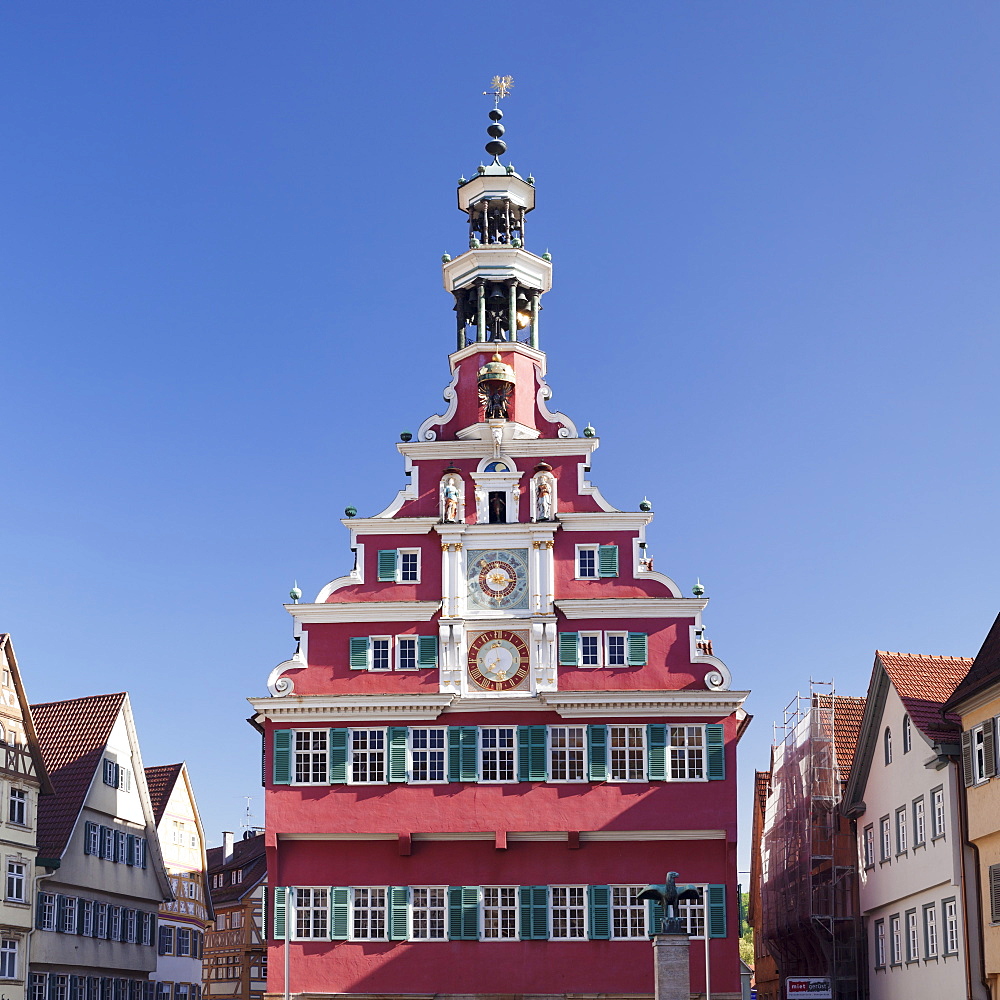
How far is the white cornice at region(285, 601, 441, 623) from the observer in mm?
44938

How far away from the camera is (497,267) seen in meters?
50.3

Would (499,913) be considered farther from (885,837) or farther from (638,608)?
(885,837)

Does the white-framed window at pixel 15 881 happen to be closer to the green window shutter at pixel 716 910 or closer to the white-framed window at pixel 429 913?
the white-framed window at pixel 429 913

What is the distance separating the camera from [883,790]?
44.8 metres

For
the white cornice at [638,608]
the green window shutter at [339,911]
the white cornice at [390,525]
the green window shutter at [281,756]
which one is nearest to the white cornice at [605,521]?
the white cornice at [638,608]

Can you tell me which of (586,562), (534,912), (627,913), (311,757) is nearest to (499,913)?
(534,912)

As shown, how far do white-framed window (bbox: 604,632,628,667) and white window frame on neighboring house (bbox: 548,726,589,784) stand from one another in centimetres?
199

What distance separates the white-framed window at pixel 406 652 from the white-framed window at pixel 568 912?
7.11 m

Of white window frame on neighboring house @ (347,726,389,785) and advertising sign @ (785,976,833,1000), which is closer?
advertising sign @ (785,976,833,1000)

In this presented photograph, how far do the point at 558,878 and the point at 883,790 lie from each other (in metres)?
9.34

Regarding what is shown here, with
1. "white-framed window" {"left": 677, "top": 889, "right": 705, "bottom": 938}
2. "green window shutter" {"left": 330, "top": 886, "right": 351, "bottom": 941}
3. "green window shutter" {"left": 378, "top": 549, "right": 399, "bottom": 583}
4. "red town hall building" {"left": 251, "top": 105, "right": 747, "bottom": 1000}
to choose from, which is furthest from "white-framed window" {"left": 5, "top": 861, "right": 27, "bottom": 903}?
"white-framed window" {"left": 677, "top": 889, "right": 705, "bottom": 938}

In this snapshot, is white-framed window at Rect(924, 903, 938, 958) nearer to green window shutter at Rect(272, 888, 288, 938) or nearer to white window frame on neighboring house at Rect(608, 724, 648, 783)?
white window frame on neighboring house at Rect(608, 724, 648, 783)

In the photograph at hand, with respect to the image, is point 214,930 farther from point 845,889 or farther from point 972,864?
point 972,864

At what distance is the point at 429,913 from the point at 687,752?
805 cm
